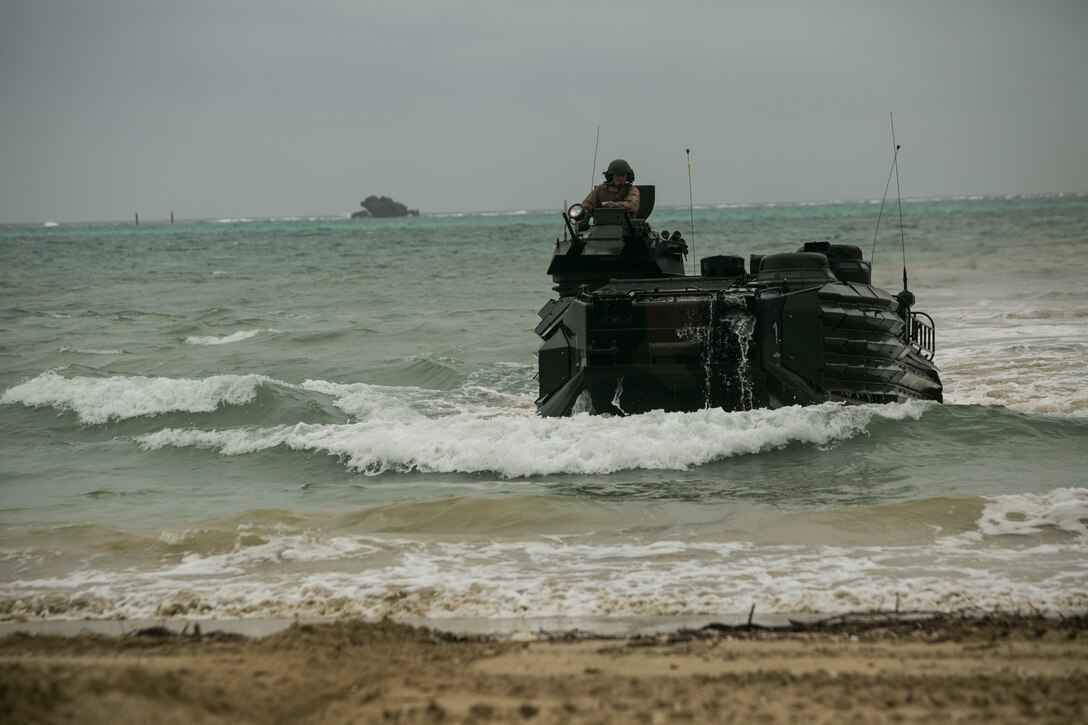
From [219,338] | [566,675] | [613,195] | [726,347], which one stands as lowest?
[219,338]

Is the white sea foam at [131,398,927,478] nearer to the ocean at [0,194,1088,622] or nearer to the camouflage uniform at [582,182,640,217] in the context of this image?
the ocean at [0,194,1088,622]

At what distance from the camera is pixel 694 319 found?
1002 cm

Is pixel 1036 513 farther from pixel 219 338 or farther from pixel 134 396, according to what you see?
pixel 219 338

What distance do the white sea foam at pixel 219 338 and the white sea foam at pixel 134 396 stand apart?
6569 mm

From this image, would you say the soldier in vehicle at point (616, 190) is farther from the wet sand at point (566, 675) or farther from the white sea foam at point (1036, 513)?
the wet sand at point (566, 675)

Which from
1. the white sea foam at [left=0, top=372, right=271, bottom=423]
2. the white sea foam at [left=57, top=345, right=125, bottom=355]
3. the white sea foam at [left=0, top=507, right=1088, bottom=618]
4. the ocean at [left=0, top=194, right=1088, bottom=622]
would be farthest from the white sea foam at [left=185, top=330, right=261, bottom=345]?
the white sea foam at [left=0, top=507, right=1088, bottom=618]

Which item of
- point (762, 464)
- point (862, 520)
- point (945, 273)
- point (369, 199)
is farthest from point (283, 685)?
point (369, 199)

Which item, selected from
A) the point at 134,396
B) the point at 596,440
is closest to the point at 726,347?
the point at 596,440

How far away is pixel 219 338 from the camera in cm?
2222

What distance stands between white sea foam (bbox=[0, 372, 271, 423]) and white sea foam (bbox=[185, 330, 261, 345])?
6569mm

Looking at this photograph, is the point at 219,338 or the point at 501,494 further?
the point at 219,338

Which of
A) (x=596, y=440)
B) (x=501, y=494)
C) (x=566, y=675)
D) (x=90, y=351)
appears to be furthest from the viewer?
(x=90, y=351)

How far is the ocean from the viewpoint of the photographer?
6262 millimetres

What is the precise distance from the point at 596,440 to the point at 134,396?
6.51 meters
